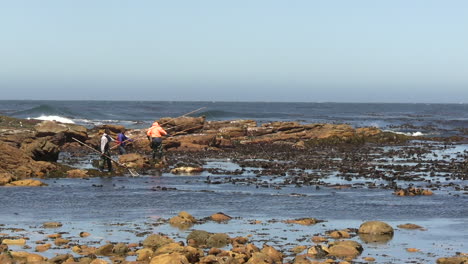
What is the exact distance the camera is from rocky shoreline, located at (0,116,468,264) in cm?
1512

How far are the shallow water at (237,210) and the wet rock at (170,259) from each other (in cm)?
276

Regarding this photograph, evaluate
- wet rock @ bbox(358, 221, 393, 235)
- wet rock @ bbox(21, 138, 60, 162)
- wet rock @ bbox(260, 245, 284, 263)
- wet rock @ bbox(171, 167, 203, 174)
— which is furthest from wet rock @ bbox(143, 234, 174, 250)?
wet rock @ bbox(21, 138, 60, 162)

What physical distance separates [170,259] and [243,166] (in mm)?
23236

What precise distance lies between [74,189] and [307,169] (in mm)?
12871

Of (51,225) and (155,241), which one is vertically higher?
(155,241)

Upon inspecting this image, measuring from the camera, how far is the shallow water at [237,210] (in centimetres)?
1738

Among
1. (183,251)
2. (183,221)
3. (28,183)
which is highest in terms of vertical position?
(183,251)

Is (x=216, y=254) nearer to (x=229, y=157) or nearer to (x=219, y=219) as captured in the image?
(x=219, y=219)

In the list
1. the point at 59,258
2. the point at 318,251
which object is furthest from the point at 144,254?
the point at 318,251

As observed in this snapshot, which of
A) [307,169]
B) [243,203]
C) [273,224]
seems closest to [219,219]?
[273,224]

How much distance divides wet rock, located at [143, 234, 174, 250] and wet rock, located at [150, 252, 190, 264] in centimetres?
172

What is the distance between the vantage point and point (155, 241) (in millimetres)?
16094

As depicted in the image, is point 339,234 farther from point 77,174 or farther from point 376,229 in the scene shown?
point 77,174

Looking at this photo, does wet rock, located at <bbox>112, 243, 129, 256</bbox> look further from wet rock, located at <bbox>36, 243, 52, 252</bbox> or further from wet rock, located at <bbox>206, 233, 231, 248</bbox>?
wet rock, located at <bbox>206, 233, 231, 248</bbox>
